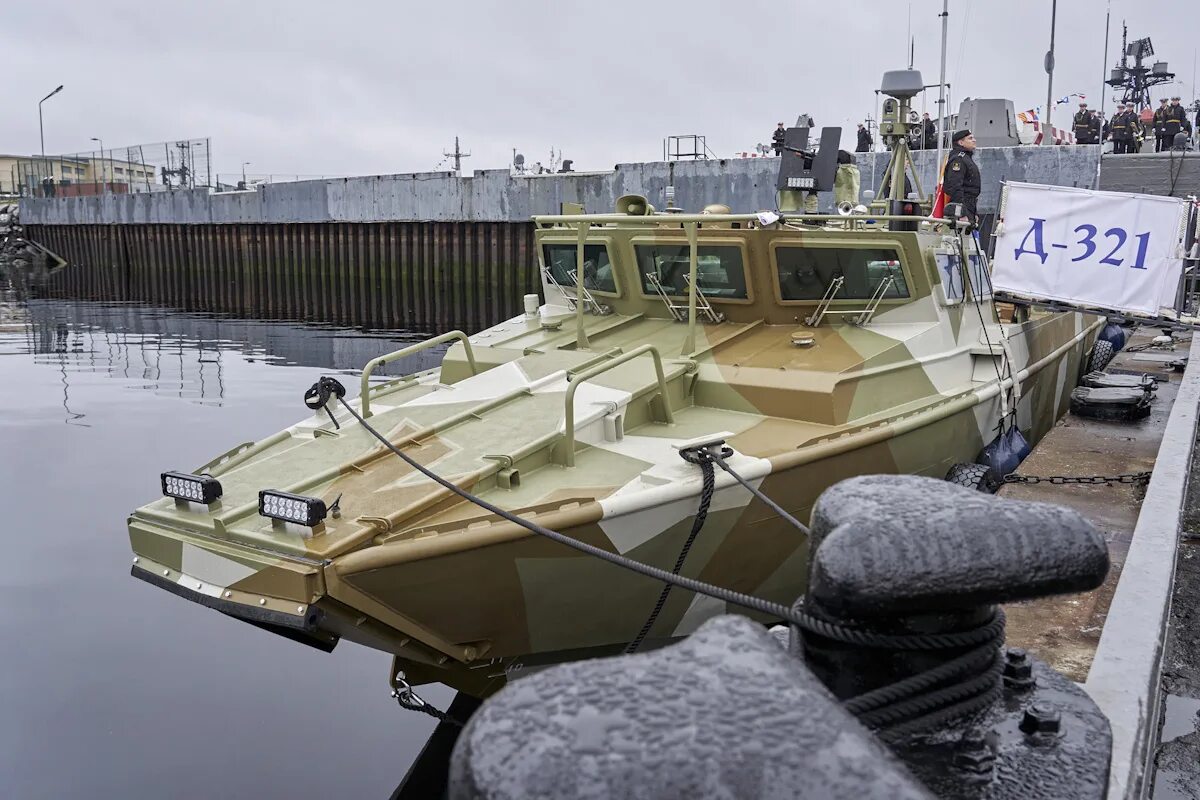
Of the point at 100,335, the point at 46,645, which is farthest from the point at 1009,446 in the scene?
the point at 100,335

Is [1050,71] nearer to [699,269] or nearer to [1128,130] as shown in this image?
[1128,130]

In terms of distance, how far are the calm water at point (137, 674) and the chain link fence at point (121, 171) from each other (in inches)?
1162

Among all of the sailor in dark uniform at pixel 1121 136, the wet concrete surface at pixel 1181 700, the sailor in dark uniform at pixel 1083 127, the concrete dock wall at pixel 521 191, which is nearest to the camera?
the wet concrete surface at pixel 1181 700

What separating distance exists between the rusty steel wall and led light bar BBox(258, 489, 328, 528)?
17157 mm

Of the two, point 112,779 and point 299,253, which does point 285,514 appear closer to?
point 112,779

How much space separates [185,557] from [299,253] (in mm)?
27483

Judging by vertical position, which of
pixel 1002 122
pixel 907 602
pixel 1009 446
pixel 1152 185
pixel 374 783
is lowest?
pixel 374 783

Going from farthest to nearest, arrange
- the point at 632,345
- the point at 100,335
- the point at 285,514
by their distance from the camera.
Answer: the point at 100,335 → the point at 632,345 → the point at 285,514

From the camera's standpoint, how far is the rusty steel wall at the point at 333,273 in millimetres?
24797

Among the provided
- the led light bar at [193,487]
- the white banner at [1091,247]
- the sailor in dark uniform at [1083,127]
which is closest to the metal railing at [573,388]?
the led light bar at [193,487]

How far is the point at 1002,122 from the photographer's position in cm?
1970

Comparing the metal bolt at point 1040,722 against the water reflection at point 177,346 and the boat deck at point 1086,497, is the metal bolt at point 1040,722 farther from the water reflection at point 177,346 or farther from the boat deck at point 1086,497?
the water reflection at point 177,346

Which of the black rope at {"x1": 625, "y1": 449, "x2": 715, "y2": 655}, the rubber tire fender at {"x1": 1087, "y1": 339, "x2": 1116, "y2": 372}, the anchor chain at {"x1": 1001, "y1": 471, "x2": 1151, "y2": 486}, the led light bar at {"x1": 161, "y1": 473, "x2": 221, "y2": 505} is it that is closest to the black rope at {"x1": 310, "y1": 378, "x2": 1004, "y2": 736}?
the black rope at {"x1": 625, "y1": 449, "x2": 715, "y2": 655}

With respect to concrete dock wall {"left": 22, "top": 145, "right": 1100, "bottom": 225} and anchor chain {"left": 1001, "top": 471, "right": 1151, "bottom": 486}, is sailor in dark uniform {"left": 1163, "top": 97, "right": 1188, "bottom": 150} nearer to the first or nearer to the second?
concrete dock wall {"left": 22, "top": 145, "right": 1100, "bottom": 225}
